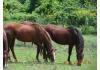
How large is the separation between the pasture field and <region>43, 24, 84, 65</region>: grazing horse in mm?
28

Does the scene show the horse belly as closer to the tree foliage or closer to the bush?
the tree foliage

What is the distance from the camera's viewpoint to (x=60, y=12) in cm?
317

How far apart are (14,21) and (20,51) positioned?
0.20m

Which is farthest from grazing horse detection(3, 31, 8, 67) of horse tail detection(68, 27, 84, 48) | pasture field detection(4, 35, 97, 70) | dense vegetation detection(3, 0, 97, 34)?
horse tail detection(68, 27, 84, 48)

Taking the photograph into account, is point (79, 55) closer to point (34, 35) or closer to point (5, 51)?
point (34, 35)

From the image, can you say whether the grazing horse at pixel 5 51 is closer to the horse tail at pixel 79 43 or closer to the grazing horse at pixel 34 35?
the grazing horse at pixel 34 35

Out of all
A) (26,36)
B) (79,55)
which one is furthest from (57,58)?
(26,36)

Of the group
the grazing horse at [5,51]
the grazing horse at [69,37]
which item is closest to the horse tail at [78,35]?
the grazing horse at [69,37]

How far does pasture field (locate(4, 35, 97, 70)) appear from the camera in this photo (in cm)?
311

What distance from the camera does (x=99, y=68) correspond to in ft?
10.5

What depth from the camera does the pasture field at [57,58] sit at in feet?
10.2

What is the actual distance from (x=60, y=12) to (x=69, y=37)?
0.18 m

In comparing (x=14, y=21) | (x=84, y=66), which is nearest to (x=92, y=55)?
(x=84, y=66)

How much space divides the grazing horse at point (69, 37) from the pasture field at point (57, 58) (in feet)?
0.09
